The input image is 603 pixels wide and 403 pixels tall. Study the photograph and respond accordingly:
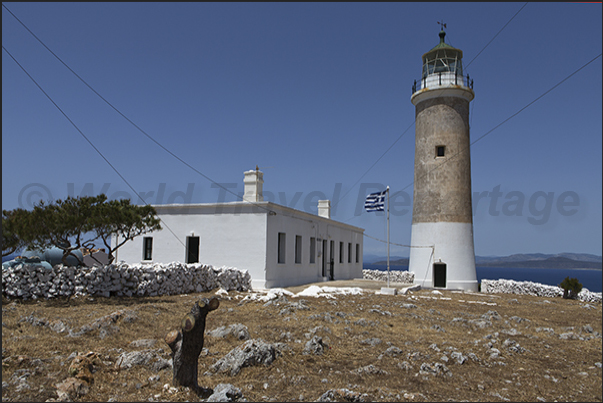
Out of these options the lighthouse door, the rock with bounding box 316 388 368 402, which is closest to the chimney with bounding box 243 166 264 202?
the lighthouse door

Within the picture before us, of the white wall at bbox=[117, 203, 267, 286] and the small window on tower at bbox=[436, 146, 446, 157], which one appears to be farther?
the small window on tower at bbox=[436, 146, 446, 157]

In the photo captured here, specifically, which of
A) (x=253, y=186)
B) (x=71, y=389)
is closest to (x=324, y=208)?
(x=253, y=186)

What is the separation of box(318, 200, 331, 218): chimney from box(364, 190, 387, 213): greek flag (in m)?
8.58

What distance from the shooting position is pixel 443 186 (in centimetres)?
2266

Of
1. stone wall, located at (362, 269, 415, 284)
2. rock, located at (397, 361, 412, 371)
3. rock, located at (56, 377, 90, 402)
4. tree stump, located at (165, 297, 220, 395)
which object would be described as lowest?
stone wall, located at (362, 269, 415, 284)

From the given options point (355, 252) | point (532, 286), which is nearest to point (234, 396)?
point (532, 286)

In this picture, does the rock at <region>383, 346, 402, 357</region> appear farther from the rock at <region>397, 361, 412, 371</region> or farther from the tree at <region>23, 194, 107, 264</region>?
the tree at <region>23, 194, 107, 264</region>

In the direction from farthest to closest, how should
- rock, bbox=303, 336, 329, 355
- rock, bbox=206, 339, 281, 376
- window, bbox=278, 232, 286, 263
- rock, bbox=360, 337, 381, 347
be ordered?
window, bbox=278, 232, 286, 263
rock, bbox=360, 337, 381, 347
rock, bbox=303, 336, 329, 355
rock, bbox=206, 339, 281, 376

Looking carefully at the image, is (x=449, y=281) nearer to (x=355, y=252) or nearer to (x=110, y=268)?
(x=355, y=252)

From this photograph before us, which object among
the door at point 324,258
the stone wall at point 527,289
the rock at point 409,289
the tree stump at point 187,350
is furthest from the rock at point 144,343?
the stone wall at point 527,289

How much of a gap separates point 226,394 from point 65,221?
30.6 ft

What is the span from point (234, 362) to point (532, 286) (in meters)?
23.4

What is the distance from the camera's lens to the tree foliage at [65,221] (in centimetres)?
1216

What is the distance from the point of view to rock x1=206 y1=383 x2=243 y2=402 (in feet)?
16.8
